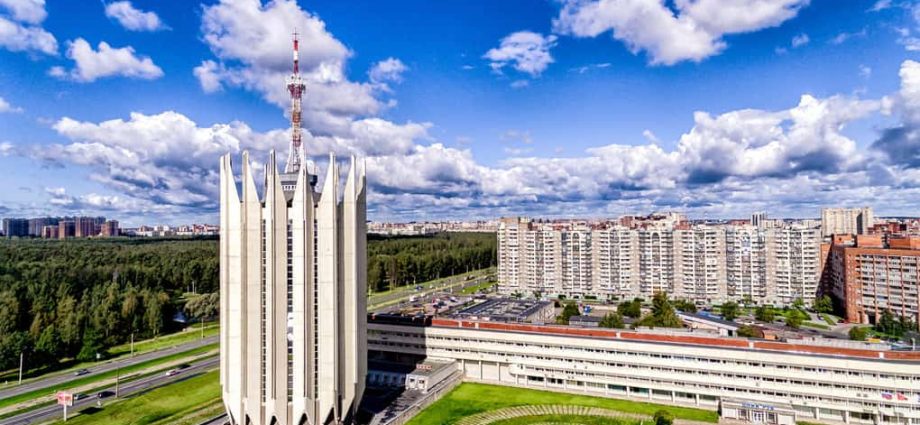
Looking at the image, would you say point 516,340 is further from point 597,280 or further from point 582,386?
point 597,280

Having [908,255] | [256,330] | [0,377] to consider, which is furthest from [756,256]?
[0,377]

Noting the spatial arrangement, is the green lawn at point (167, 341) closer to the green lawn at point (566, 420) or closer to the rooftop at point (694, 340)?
the rooftop at point (694, 340)

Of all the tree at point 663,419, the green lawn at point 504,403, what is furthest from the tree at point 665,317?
the tree at point 663,419

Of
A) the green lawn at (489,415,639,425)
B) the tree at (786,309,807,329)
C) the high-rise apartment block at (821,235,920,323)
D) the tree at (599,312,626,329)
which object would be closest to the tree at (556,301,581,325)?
the tree at (599,312,626,329)

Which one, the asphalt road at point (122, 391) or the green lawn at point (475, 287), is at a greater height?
the green lawn at point (475, 287)

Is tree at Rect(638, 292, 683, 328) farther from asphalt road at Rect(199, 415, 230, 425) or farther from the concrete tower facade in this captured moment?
asphalt road at Rect(199, 415, 230, 425)
